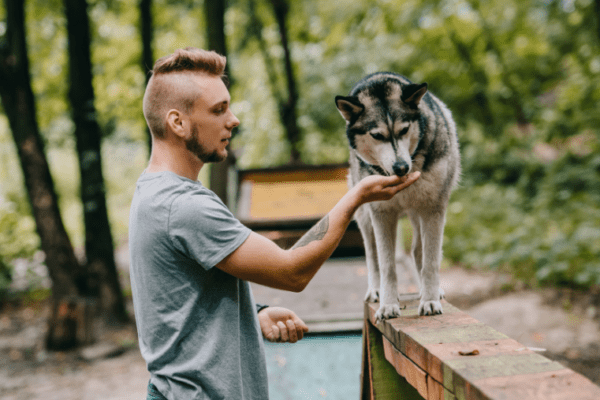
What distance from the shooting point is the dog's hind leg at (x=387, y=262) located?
7.63 ft

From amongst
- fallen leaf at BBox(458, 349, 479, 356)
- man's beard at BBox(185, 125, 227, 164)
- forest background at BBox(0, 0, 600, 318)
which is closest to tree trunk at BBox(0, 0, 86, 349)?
forest background at BBox(0, 0, 600, 318)

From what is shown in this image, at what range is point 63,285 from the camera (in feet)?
25.5

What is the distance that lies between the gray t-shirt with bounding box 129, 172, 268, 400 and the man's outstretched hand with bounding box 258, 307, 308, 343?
31 cm

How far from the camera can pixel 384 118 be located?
7.51ft

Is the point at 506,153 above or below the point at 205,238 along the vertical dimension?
above

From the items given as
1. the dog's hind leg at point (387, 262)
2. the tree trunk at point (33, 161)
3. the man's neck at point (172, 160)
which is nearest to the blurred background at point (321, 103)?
the tree trunk at point (33, 161)

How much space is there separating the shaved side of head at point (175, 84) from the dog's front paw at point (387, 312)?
54.2 inches

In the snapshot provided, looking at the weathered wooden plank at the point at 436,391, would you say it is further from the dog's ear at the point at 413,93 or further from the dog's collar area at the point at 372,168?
the dog's ear at the point at 413,93

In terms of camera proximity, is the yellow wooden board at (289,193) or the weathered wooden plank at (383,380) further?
the yellow wooden board at (289,193)

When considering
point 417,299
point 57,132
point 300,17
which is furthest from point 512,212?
point 57,132

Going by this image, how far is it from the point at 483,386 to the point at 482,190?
12337 millimetres

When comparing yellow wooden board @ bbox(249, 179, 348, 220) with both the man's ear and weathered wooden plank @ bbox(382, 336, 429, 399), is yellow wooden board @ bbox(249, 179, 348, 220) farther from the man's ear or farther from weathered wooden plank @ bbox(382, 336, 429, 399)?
the man's ear

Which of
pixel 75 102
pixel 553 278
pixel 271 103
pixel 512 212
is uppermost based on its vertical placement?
pixel 271 103

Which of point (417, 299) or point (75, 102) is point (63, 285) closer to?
point (75, 102)
